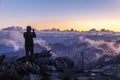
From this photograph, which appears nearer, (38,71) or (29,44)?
(38,71)

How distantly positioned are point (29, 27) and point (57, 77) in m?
5.53

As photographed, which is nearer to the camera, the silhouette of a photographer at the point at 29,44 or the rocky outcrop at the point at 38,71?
the rocky outcrop at the point at 38,71

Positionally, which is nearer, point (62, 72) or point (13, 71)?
point (13, 71)

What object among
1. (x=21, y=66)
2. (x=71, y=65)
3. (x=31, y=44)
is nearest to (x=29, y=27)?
(x=31, y=44)

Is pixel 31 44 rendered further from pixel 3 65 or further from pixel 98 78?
pixel 98 78

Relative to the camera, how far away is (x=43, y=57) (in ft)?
123

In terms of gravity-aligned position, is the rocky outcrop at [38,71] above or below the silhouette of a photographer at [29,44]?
below

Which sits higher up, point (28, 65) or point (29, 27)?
point (29, 27)

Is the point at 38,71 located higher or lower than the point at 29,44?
lower

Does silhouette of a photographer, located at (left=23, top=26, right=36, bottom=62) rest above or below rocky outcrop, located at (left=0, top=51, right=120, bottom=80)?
above

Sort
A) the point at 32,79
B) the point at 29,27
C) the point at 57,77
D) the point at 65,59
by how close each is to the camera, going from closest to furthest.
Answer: the point at 32,79 < the point at 57,77 < the point at 29,27 < the point at 65,59

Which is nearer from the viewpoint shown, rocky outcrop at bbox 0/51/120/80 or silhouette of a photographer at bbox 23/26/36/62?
rocky outcrop at bbox 0/51/120/80

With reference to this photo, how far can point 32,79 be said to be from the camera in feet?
93.2

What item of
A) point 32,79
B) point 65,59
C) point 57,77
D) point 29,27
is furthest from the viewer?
point 65,59
